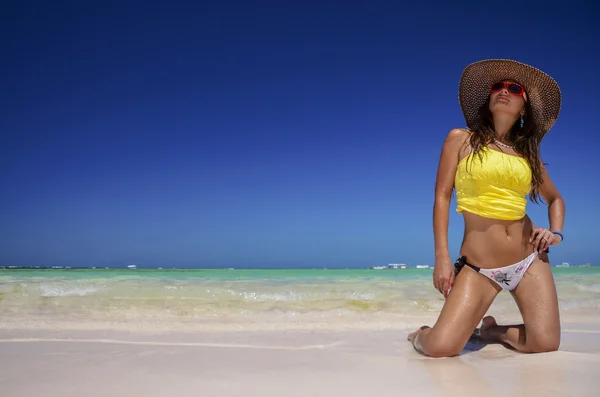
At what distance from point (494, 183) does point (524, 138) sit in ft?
1.96

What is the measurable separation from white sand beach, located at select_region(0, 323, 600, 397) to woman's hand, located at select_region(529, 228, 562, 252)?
734mm

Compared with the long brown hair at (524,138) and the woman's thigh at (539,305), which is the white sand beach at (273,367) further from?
the long brown hair at (524,138)

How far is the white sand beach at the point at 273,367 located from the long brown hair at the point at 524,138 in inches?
51.6

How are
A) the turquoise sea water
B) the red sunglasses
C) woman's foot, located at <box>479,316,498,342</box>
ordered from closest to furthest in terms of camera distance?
1. the red sunglasses
2. woman's foot, located at <box>479,316,498,342</box>
3. the turquoise sea water

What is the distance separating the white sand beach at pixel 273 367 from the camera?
2115mm

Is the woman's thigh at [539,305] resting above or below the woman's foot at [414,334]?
above

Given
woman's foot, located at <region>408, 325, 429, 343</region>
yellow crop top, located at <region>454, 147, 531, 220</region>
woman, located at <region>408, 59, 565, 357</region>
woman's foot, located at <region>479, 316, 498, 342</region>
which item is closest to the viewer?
woman, located at <region>408, 59, 565, 357</region>

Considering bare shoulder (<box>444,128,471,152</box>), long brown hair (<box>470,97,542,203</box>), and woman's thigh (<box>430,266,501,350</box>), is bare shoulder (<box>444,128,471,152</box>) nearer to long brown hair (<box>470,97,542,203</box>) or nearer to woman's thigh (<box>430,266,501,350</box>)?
long brown hair (<box>470,97,542,203</box>)

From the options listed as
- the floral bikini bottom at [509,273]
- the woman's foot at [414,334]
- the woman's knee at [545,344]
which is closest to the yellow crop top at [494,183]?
the floral bikini bottom at [509,273]

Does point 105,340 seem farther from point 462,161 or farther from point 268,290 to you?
point 268,290

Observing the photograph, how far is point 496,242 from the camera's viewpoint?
3115 millimetres

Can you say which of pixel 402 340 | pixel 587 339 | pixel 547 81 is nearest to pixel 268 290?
pixel 402 340

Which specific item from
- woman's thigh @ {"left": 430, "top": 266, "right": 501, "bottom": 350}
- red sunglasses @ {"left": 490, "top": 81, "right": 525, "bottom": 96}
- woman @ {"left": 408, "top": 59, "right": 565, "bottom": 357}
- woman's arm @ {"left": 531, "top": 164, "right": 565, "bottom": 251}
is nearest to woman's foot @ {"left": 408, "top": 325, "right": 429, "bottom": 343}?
woman @ {"left": 408, "top": 59, "right": 565, "bottom": 357}

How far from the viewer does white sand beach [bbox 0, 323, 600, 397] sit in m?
2.12
